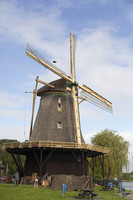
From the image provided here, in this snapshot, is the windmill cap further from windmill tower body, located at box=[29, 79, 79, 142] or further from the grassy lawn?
the grassy lawn

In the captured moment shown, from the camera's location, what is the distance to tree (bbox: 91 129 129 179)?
34.3 meters

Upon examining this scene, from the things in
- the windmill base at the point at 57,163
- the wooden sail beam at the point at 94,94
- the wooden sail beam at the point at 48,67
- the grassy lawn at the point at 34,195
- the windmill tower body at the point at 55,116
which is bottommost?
the grassy lawn at the point at 34,195

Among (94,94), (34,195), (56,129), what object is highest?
(94,94)

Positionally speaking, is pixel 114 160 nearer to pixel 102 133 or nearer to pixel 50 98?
pixel 102 133

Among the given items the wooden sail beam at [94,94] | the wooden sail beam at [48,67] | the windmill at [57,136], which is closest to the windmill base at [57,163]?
the windmill at [57,136]

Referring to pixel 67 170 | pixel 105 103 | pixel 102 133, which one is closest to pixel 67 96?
pixel 105 103

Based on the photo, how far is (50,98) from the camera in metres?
28.9

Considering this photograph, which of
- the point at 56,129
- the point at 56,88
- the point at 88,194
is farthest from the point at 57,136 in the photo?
the point at 88,194

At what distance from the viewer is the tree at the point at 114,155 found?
3428 centimetres

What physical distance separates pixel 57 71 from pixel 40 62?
9.11ft

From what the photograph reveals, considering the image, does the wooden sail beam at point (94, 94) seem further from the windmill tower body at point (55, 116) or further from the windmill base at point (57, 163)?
the windmill base at point (57, 163)

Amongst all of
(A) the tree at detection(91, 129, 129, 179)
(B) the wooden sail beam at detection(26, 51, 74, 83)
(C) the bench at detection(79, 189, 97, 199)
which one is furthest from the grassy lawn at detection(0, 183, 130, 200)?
(A) the tree at detection(91, 129, 129, 179)

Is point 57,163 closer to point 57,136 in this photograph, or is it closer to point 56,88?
point 57,136

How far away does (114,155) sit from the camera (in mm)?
34844
